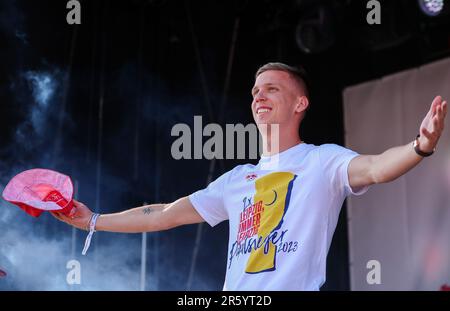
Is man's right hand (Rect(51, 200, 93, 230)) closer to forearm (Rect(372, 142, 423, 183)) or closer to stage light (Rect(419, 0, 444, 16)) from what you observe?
forearm (Rect(372, 142, 423, 183))

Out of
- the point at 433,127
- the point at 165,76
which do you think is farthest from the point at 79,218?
the point at 165,76

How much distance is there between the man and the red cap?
0.48 feet

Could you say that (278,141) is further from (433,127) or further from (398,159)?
(433,127)

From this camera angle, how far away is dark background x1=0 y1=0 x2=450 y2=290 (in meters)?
5.25

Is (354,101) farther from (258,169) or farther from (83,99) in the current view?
(258,169)

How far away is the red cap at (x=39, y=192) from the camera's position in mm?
3039

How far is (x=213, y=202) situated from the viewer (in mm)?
3164

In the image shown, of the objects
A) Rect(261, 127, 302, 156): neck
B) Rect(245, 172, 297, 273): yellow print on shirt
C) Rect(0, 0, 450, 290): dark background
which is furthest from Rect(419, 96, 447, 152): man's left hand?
Rect(0, 0, 450, 290): dark background

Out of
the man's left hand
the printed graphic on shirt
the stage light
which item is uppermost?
the stage light

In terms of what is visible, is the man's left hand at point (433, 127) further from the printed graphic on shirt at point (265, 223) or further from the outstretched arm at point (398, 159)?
the printed graphic on shirt at point (265, 223)

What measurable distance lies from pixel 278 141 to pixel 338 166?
0.36 metres
